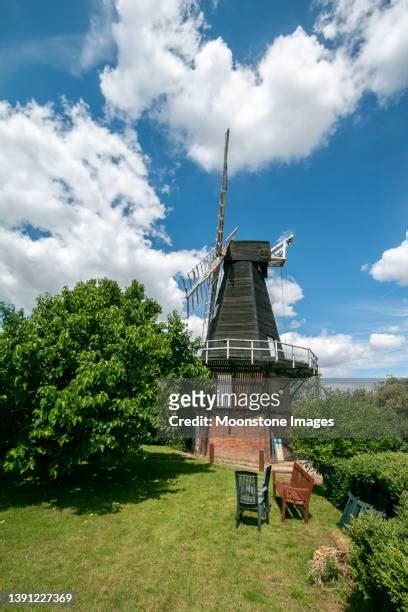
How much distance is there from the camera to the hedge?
19.6 ft

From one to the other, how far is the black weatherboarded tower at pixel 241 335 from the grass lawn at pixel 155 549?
638 cm

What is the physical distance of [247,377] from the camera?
1780 cm

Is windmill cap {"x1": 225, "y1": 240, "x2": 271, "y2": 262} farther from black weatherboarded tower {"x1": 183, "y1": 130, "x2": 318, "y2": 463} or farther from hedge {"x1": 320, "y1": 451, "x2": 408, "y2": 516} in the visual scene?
hedge {"x1": 320, "y1": 451, "x2": 408, "y2": 516}

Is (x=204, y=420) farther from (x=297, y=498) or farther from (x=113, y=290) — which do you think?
(x=297, y=498)

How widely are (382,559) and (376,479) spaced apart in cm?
365

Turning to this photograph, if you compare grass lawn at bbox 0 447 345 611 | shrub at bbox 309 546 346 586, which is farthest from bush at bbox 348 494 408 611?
shrub at bbox 309 546 346 586

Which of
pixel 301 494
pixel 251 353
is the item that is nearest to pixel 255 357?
pixel 251 353

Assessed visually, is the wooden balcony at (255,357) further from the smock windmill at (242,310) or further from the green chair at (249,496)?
the green chair at (249,496)

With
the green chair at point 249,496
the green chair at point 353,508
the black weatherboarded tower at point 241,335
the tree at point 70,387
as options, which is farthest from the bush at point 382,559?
the black weatherboarded tower at point 241,335

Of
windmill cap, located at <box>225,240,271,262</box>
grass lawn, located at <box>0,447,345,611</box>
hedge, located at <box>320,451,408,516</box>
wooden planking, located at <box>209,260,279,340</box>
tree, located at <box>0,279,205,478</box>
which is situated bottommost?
grass lawn, located at <box>0,447,345,611</box>

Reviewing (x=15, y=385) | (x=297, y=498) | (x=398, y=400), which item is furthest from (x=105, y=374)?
(x=398, y=400)

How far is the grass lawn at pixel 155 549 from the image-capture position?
4.97 meters

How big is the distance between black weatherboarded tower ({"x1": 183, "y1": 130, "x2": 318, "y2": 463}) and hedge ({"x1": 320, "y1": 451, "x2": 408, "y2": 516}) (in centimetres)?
790

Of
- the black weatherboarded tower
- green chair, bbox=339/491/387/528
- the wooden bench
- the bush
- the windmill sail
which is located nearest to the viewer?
the bush
